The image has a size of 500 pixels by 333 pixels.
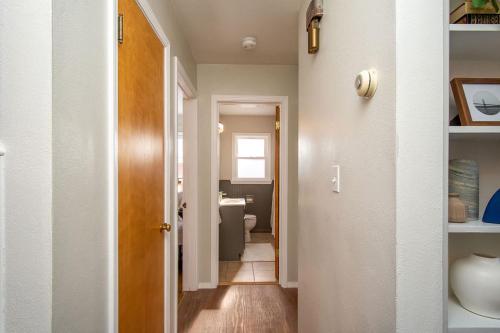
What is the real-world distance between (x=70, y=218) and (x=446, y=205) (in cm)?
103

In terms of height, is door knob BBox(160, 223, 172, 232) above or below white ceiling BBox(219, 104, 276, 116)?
below

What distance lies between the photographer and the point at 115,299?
3.29 feet

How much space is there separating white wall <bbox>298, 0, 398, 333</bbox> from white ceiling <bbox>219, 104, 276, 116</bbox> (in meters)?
3.14

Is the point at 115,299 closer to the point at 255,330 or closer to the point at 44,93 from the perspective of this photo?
the point at 44,93

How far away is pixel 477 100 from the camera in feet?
2.80

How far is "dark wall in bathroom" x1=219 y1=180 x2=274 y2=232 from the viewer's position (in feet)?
17.5

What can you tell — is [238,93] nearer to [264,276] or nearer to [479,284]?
[264,276]

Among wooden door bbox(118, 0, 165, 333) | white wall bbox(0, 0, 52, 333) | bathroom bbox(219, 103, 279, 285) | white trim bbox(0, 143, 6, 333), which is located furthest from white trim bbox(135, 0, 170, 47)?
bathroom bbox(219, 103, 279, 285)

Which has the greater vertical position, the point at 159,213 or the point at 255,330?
the point at 159,213

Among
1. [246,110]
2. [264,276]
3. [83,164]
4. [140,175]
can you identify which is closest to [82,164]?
[83,164]

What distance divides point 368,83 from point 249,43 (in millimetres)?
1771

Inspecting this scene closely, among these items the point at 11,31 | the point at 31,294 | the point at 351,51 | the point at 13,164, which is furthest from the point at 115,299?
the point at 351,51

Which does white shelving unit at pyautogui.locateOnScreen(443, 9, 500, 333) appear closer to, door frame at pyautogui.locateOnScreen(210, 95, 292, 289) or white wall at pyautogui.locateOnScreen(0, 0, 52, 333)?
white wall at pyautogui.locateOnScreen(0, 0, 52, 333)

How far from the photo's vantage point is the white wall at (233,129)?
5.39 metres
